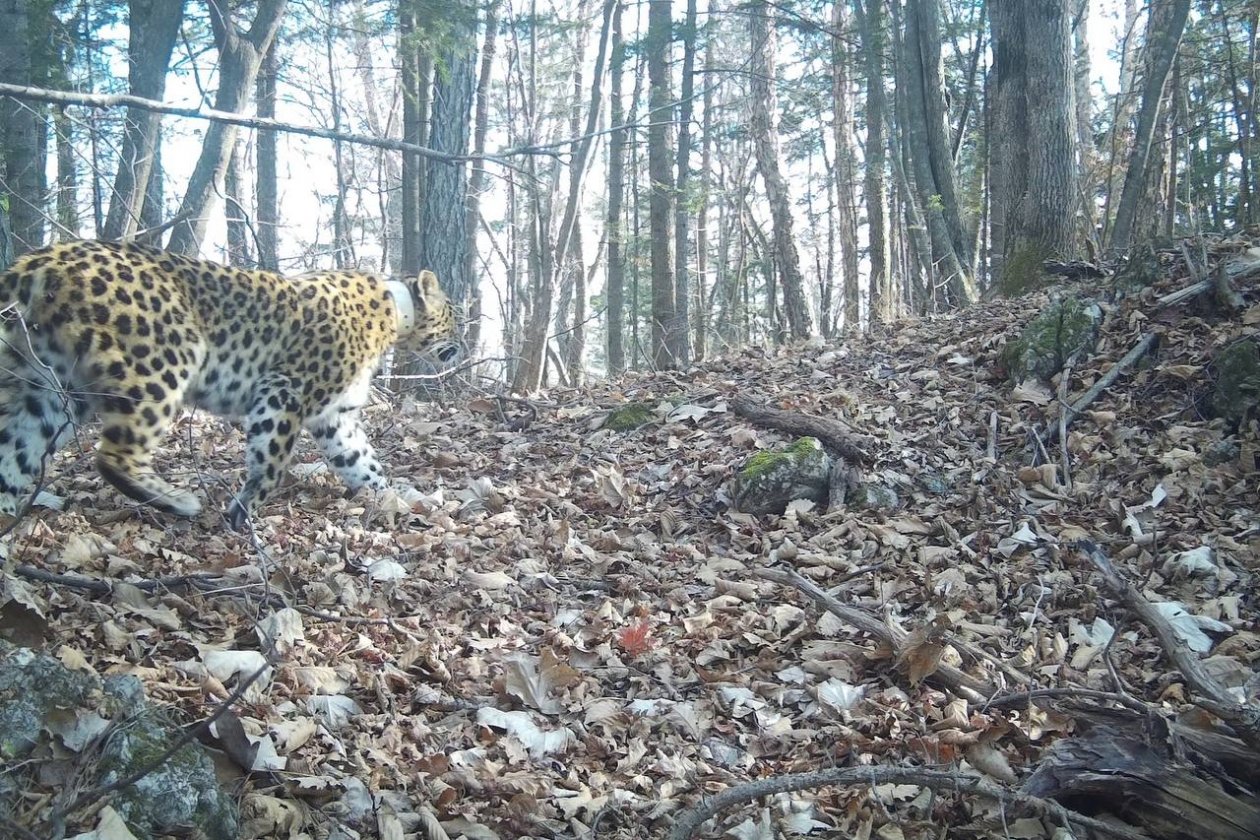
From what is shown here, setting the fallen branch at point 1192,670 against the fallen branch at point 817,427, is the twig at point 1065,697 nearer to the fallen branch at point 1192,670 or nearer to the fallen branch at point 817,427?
the fallen branch at point 1192,670

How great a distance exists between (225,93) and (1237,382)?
34.2ft

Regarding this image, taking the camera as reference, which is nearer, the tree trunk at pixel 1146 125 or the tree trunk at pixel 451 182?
the tree trunk at pixel 451 182

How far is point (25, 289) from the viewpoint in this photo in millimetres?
5277

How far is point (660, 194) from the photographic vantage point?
49.8ft

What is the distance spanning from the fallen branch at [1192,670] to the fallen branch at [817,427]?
2617mm

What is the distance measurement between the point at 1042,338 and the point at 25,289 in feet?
23.4

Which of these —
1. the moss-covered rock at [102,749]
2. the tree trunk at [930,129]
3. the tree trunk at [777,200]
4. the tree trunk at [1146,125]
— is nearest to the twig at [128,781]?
the moss-covered rock at [102,749]

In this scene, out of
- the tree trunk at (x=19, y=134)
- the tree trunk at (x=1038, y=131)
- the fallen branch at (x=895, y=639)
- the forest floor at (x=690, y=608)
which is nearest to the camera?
the forest floor at (x=690, y=608)

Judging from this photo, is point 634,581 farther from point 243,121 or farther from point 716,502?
point 243,121

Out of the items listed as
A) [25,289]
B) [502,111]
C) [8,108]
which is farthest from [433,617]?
[502,111]

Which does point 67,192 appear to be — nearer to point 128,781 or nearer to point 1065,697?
point 128,781

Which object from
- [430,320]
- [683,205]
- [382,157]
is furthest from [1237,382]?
[382,157]

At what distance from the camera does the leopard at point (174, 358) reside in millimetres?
5363

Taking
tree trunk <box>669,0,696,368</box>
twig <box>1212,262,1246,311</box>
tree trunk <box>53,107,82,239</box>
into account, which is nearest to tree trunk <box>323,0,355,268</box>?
tree trunk <box>53,107,82,239</box>
